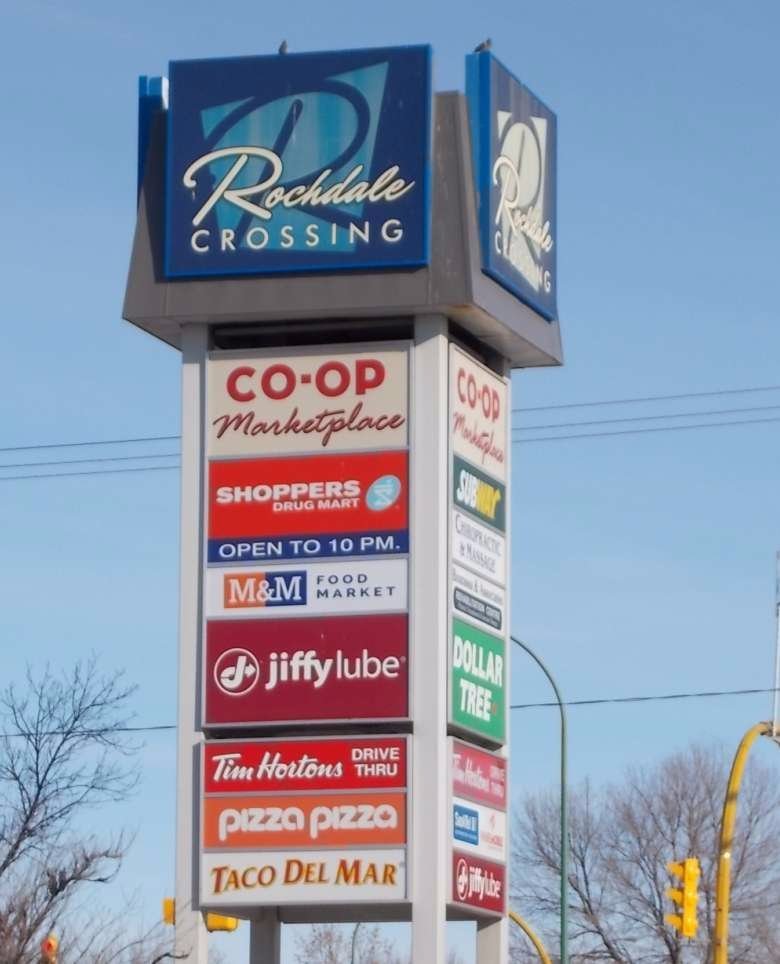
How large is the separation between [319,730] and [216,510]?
2841mm

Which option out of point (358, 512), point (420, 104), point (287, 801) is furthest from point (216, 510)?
point (420, 104)

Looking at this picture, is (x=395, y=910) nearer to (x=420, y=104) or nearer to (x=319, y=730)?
(x=319, y=730)

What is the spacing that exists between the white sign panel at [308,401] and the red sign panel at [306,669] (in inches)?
81.5

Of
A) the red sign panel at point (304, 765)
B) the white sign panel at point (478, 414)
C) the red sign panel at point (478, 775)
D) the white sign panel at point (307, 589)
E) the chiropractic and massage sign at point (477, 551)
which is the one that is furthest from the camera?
the white sign panel at point (478, 414)

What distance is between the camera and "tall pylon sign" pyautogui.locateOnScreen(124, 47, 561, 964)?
27531 mm

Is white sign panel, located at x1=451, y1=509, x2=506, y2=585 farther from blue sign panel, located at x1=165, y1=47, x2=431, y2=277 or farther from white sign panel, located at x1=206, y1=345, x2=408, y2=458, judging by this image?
blue sign panel, located at x1=165, y1=47, x2=431, y2=277

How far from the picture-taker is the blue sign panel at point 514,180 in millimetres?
28641

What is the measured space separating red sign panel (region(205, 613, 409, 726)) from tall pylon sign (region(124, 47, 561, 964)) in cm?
3

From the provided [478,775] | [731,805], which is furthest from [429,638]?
[731,805]

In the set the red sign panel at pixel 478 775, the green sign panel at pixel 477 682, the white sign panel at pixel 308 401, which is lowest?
the red sign panel at pixel 478 775

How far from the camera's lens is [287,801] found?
2758cm

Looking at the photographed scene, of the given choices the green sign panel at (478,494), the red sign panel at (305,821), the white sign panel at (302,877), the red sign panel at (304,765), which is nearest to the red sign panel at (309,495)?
the green sign panel at (478,494)

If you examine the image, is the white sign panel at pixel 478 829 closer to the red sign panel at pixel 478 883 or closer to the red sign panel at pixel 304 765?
the red sign panel at pixel 478 883

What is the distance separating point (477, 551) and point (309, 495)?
211 cm
